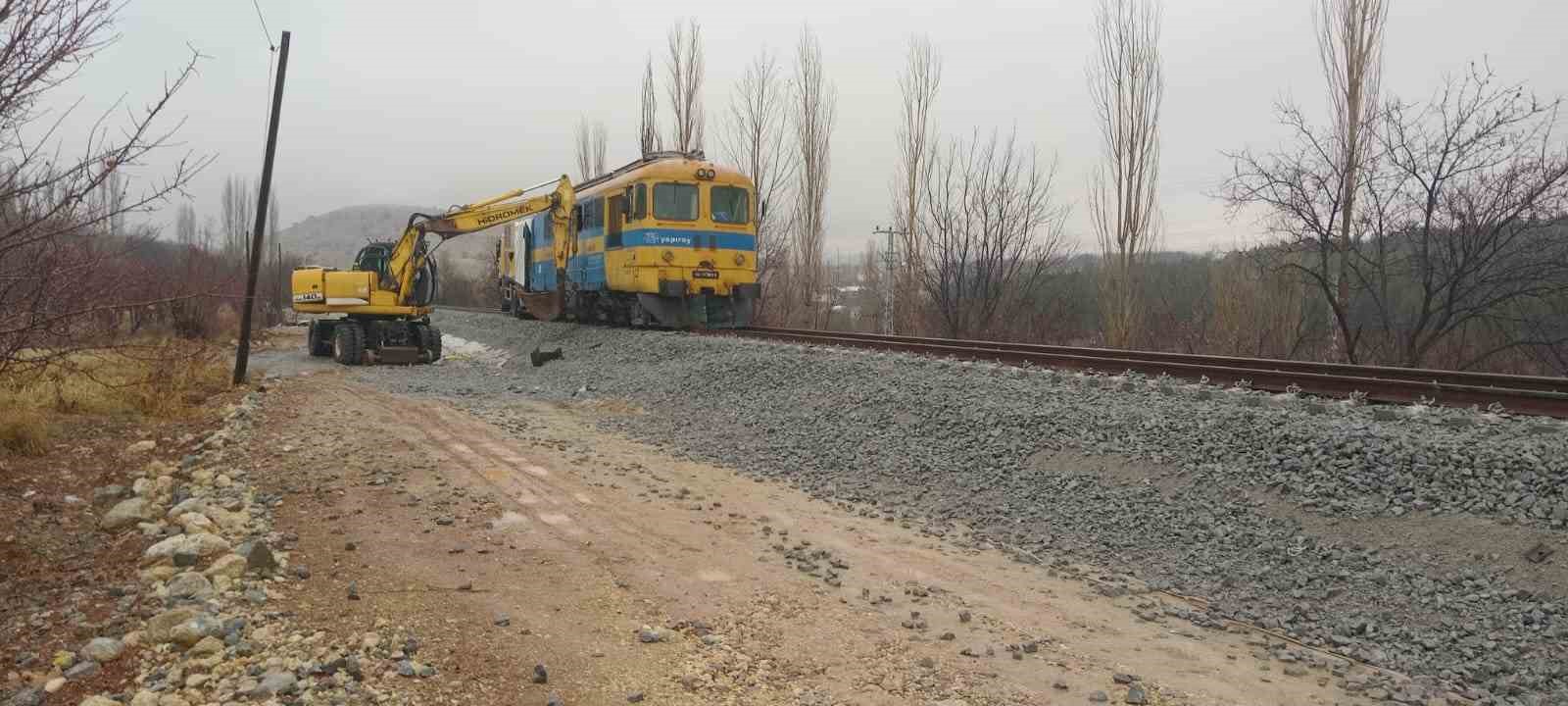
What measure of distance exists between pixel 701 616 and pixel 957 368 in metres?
5.85

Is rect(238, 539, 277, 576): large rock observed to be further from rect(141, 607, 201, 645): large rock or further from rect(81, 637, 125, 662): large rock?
rect(81, 637, 125, 662): large rock

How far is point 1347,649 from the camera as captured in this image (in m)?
4.16

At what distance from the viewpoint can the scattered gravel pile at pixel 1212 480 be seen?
13.9 feet

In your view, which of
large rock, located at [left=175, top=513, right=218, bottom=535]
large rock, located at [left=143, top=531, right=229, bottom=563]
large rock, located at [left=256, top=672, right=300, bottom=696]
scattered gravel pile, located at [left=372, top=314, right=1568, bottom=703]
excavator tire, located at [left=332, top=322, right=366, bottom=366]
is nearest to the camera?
large rock, located at [left=256, top=672, right=300, bottom=696]

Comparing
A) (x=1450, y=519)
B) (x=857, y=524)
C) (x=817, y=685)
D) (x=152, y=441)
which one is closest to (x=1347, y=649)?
(x=1450, y=519)

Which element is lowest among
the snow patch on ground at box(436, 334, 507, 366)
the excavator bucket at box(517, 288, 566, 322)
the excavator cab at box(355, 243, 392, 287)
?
the snow patch on ground at box(436, 334, 507, 366)

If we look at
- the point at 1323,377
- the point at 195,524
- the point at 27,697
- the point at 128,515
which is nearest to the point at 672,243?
the point at 1323,377

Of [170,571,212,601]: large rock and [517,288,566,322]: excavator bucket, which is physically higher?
[517,288,566,322]: excavator bucket

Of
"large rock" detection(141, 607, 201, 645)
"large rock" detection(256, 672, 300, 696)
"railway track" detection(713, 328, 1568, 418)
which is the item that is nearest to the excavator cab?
"railway track" detection(713, 328, 1568, 418)

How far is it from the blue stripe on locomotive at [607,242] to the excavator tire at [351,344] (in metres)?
4.67

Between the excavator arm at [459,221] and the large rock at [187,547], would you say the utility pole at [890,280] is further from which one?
the large rock at [187,547]

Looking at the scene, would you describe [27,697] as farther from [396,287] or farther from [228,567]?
[396,287]

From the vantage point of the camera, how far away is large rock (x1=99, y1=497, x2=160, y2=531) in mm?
5516

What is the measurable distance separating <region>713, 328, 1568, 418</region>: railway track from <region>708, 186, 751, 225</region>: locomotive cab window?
6.25 metres
